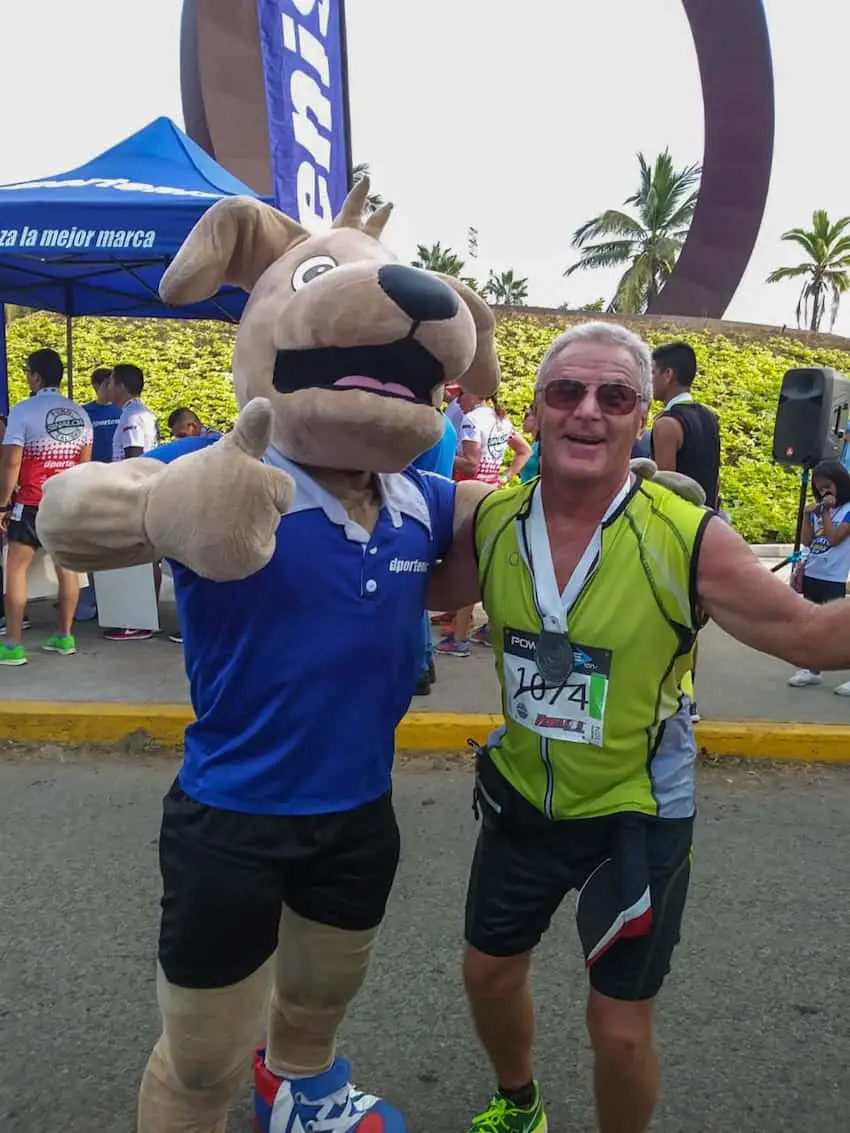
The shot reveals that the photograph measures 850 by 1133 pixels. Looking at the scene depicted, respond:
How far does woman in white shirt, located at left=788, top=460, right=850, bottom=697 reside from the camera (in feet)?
19.0

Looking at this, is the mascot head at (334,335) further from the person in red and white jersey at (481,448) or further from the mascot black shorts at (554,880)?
the person in red and white jersey at (481,448)

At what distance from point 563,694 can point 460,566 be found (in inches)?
15.0

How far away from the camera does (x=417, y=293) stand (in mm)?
1678

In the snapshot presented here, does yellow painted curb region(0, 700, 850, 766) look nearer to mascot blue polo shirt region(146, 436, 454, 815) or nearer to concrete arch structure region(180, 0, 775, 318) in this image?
mascot blue polo shirt region(146, 436, 454, 815)

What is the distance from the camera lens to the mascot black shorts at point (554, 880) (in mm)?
1808

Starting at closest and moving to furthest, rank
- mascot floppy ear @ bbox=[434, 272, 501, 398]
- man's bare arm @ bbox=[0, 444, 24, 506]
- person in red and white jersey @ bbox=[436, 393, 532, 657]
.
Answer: mascot floppy ear @ bbox=[434, 272, 501, 398]
man's bare arm @ bbox=[0, 444, 24, 506]
person in red and white jersey @ bbox=[436, 393, 532, 657]

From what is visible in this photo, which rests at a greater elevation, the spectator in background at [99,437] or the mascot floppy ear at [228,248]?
the mascot floppy ear at [228,248]

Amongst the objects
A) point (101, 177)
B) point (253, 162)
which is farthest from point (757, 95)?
point (101, 177)

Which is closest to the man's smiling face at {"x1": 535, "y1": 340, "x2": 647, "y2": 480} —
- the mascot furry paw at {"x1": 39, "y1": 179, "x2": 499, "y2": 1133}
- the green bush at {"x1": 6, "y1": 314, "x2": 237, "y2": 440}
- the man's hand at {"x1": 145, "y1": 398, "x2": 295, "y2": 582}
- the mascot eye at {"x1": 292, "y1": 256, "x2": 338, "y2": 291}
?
the mascot furry paw at {"x1": 39, "y1": 179, "x2": 499, "y2": 1133}

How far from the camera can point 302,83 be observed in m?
6.10

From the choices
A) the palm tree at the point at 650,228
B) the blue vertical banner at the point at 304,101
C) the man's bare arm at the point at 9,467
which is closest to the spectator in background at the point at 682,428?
the blue vertical banner at the point at 304,101

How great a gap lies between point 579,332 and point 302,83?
5.12 meters

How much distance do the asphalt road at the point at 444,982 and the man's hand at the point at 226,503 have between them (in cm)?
149

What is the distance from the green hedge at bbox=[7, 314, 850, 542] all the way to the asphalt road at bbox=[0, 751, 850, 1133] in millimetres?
8530
